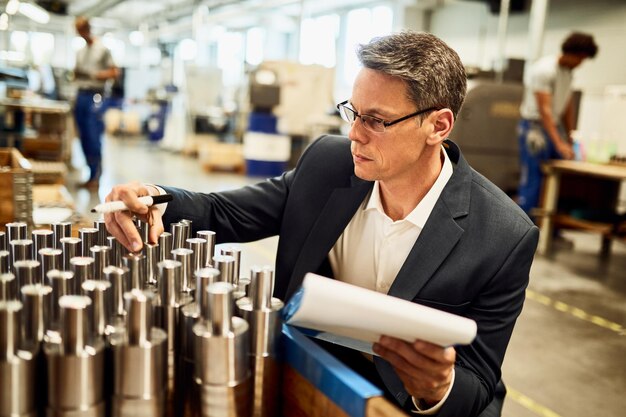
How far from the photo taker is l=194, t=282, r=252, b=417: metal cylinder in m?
0.63

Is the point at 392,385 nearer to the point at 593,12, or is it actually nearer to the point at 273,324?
the point at 273,324

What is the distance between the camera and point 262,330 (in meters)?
0.70

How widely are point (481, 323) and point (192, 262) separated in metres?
0.62

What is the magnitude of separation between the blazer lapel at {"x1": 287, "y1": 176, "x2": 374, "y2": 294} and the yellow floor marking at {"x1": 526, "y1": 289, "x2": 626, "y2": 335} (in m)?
2.59

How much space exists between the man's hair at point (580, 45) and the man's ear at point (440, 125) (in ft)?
12.7

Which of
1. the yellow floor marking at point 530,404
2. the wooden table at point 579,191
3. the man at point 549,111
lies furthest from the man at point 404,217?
the man at point 549,111

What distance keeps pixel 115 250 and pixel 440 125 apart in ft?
2.48

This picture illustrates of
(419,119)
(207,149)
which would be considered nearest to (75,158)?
(207,149)

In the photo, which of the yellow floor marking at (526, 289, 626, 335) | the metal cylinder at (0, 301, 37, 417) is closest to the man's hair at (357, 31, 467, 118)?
the metal cylinder at (0, 301, 37, 417)

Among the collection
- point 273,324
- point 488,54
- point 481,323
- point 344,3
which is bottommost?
point 481,323

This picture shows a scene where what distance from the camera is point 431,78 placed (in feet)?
3.87

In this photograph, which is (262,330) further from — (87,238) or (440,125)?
(440,125)

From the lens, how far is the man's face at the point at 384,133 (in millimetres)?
1175

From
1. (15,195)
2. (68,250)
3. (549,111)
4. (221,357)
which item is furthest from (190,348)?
(549,111)
